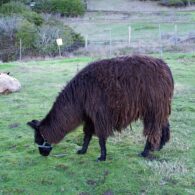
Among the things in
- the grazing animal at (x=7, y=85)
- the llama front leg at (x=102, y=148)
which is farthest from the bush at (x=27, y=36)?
the llama front leg at (x=102, y=148)

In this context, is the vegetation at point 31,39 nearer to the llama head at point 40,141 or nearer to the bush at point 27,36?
the bush at point 27,36

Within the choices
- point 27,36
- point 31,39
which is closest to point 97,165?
point 31,39

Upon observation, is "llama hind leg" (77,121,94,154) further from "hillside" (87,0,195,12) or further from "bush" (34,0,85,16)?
"hillside" (87,0,195,12)

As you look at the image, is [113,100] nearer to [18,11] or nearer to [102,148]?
[102,148]

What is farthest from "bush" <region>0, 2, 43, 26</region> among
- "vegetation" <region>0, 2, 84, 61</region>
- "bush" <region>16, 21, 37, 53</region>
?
"bush" <region>16, 21, 37, 53</region>

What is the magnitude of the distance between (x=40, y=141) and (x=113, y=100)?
4.59ft

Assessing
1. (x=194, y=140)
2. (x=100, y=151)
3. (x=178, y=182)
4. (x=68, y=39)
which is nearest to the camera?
(x=178, y=182)

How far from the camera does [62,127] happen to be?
5977 mm

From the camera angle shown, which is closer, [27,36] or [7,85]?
[7,85]

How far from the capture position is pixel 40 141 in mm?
6125

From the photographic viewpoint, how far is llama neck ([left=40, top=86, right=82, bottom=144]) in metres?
5.94

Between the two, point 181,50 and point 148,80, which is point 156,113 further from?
point 181,50

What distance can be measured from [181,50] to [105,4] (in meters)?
33.5

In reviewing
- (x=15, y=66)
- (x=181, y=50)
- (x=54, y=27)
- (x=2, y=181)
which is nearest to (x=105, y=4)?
(x=54, y=27)
